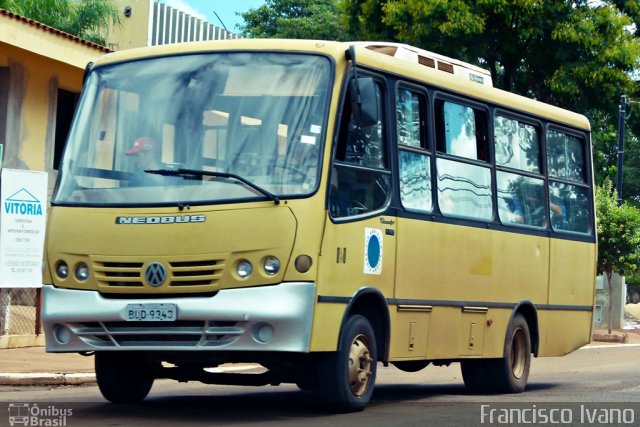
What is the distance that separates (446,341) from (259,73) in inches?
133

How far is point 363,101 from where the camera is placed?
11.3 m

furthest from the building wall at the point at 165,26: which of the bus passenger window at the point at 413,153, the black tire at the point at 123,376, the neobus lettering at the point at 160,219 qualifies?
the neobus lettering at the point at 160,219

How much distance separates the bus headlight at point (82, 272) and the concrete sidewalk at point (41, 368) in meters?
4.07

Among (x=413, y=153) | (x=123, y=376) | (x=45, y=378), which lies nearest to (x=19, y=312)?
(x=45, y=378)

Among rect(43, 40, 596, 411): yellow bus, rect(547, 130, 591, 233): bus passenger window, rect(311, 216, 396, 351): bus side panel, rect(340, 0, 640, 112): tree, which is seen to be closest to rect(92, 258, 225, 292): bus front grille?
rect(43, 40, 596, 411): yellow bus

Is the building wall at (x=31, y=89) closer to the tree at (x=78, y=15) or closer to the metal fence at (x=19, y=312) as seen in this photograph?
the metal fence at (x=19, y=312)

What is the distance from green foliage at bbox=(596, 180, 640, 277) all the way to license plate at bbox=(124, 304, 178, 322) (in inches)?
1029

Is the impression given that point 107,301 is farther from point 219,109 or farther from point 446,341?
point 446,341

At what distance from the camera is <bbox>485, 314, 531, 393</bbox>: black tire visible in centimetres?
1473

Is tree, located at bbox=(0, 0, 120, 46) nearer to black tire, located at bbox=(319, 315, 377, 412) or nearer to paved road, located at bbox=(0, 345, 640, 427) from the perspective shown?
paved road, located at bbox=(0, 345, 640, 427)

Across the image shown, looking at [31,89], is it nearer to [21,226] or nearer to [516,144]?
[21,226]

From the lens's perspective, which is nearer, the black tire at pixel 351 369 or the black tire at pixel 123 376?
the black tire at pixel 351 369

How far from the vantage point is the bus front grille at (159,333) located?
1066 cm

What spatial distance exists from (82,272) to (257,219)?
58.8 inches
